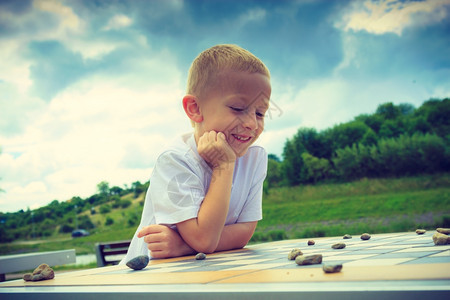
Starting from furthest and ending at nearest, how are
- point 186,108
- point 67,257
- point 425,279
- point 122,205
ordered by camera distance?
point 122,205
point 67,257
point 186,108
point 425,279

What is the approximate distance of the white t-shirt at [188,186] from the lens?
1306 mm

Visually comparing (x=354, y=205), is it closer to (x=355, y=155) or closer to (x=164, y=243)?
(x=355, y=155)

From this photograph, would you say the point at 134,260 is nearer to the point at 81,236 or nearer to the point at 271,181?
the point at 271,181

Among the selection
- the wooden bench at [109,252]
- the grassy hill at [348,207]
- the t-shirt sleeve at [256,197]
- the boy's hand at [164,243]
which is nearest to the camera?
the boy's hand at [164,243]

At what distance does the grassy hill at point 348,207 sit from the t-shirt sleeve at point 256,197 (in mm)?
12547

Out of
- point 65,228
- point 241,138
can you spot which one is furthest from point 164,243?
point 65,228

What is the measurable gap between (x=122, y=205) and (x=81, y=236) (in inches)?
311

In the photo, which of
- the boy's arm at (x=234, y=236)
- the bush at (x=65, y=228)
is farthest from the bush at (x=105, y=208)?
the boy's arm at (x=234, y=236)

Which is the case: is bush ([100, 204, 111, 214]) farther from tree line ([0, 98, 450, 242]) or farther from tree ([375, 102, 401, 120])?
tree ([375, 102, 401, 120])

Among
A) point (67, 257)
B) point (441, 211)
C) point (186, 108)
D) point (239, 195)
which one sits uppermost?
point (186, 108)

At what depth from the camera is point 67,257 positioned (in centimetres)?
241

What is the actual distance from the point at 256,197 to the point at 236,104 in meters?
0.50

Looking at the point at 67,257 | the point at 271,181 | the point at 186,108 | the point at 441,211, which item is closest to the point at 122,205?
the point at 271,181

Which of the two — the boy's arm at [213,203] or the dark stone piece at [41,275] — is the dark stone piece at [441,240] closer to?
the boy's arm at [213,203]
